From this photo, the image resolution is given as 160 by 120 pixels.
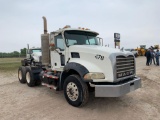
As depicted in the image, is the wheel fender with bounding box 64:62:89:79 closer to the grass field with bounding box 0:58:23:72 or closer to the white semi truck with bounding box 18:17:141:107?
the white semi truck with bounding box 18:17:141:107

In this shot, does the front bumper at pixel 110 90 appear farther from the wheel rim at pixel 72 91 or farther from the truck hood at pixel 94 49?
the truck hood at pixel 94 49

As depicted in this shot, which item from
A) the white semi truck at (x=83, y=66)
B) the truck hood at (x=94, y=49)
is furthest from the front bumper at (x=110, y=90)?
the truck hood at (x=94, y=49)

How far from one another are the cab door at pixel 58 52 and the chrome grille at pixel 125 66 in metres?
2.18

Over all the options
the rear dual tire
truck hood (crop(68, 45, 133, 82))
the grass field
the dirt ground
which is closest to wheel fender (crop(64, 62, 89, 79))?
truck hood (crop(68, 45, 133, 82))

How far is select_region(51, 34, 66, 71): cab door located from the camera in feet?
20.2

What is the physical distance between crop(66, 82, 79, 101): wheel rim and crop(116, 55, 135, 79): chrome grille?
4.71 feet

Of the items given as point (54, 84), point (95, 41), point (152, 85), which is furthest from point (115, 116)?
point (152, 85)

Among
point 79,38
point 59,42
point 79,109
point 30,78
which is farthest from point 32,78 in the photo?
point 79,109

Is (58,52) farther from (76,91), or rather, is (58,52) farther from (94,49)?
(76,91)

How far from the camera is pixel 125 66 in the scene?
17.1 ft

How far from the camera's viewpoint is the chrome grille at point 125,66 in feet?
16.1

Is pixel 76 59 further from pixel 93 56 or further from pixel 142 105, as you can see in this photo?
pixel 142 105

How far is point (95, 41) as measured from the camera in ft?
22.3

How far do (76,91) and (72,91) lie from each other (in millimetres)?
175
